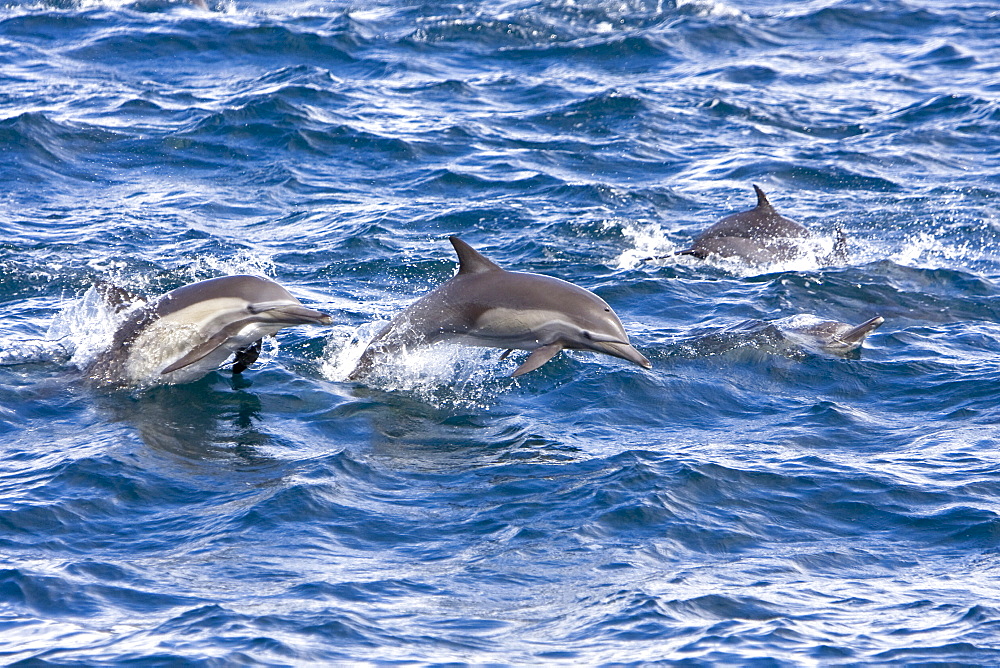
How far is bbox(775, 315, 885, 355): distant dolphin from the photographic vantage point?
12.6 metres

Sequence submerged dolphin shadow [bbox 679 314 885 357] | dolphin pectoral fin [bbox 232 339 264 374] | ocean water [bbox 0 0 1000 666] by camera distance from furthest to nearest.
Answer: submerged dolphin shadow [bbox 679 314 885 357]
dolphin pectoral fin [bbox 232 339 264 374]
ocean water [bbox 0 0 1000 666]

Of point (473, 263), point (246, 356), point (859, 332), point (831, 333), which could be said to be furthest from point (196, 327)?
point (859, 332)

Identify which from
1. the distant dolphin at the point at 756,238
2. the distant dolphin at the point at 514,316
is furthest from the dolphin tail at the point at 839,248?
the distant dolphin at the point at 514,316

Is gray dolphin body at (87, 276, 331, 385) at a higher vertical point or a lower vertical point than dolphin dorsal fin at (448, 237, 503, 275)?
lower

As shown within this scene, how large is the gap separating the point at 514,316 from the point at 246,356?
8.05ft

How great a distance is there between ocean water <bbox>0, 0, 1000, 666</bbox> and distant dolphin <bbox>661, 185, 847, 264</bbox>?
0.80 ft

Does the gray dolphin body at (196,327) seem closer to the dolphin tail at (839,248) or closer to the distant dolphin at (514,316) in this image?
the distant dolphin at (514,316)

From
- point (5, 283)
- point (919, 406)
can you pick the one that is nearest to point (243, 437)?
point (5, 283)

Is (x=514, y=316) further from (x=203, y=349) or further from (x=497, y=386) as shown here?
(x=203, y=349)

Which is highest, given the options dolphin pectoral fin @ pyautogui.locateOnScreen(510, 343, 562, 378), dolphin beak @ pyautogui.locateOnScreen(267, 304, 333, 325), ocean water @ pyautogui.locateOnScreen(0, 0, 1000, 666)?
dolphin beak @ pyautogui.locateOnScreen(267, 304, 333, 325)

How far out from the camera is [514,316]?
10.8m

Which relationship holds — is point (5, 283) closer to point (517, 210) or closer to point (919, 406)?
point (517, 210)

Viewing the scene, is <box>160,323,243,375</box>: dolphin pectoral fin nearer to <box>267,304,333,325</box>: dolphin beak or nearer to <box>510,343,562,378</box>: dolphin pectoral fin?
<box>267,304,333,325</box>: dolphin beak

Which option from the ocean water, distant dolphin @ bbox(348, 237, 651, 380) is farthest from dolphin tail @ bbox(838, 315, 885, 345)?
distant dolphin @ bbox(348, 237, 651, 380)
